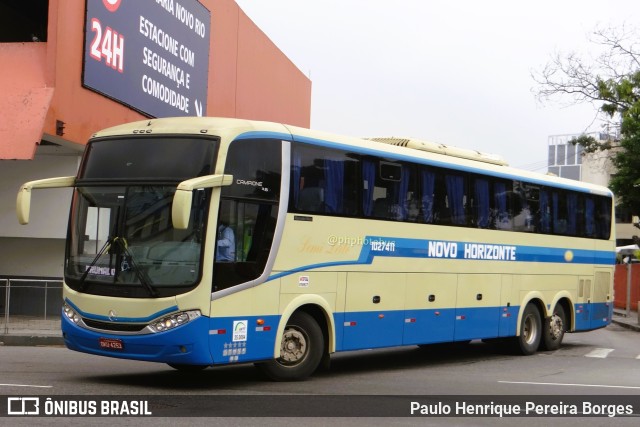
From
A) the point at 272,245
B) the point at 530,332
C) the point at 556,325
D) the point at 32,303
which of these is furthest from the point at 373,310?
the point at 32,303

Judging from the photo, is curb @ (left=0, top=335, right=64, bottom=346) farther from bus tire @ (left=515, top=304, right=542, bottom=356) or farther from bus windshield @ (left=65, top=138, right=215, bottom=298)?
bus tire @ (left=515, top=304, right=542, bottom=356)

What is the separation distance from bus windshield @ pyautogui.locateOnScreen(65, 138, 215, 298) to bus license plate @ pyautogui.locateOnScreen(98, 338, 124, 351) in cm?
56

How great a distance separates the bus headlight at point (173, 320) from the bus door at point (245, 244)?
294 millimetres

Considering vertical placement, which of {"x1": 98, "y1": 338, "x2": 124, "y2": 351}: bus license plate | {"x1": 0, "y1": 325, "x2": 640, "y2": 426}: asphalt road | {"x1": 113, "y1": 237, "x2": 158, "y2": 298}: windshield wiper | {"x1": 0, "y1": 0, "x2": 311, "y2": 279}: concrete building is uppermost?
{"x1": 0, "y1": 0, "x2": 311, "y2": 279}: concrete building

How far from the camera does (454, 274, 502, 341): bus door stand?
16000 millimetres

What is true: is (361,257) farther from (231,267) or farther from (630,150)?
(630,150)

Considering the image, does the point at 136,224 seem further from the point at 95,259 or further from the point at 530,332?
the point at 530,332

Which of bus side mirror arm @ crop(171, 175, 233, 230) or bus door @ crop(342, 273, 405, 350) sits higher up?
bus side mirror arm @ crop(171, 175, 233, 230)

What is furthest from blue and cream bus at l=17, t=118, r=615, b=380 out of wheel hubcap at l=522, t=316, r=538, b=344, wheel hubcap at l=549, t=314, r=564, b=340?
wheel hubcap at l=549, t=314, r=564, b=340

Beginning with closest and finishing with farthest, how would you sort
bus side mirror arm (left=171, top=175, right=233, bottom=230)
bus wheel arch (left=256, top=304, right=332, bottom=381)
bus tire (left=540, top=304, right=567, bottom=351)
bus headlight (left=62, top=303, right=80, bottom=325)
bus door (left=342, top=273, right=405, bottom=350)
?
1. bus side mirror arm (left=171, top=175, right=233, bottom=230)
2. bus headlight (left=62, top=303, right=80, bottom=325)
3. bus wheel arch (left=256, top=304, right=332, bottom=381)
4. bus door (left=342, top=273, right=405, bottom=350)
5. bus tire (left=540, top=304, right=567, bottom=351)

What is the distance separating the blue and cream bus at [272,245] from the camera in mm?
10992

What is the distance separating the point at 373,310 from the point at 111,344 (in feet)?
14.3

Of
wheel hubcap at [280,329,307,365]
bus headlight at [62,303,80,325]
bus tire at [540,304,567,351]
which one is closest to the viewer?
bus headlight at [62,303,80,325]

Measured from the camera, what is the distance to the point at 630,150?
38094 mm
